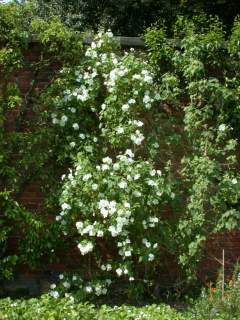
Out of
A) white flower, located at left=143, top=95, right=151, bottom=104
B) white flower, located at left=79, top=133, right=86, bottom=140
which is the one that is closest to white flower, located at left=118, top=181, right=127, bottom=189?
white flower, located at left=79, top=133, right=86, bottom=140

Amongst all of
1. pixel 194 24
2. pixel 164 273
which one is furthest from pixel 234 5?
pixel 164 273

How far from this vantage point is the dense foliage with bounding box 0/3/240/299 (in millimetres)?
5961

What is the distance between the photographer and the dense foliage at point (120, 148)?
19.6 ft

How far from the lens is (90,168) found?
19.4 feet

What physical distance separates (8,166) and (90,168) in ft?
2.79

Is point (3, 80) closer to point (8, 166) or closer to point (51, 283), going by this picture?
point (8, 166)

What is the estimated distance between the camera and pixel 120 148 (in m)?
6.33

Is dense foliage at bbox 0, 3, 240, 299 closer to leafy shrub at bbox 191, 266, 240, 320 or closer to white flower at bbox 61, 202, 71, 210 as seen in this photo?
white flower at bbox 61, 202, 71, 210

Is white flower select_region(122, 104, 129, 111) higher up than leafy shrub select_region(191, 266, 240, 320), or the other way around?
white flower select_region(122, 104, 129, 111)

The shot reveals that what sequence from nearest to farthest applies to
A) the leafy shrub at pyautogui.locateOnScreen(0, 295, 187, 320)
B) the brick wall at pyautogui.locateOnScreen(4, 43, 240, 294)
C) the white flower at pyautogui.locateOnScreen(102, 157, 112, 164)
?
the leafy shrub at pyautogui.locateOnScreen(0, 295, 187, 320)
the white flower at pyautogui.locateOnScreen(102, 157, 112, 164)
the brick wall at pyautogui.locateOnScreen(4, 43, 240, 294)

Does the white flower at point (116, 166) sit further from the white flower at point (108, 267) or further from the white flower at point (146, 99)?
the white flower at point (108, 267)

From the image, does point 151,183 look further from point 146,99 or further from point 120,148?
point 146,99

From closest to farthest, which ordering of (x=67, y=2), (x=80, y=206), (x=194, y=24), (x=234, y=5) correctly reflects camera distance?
(x=80, y=206), (x=194, y=24), (x=234, y=5), (x=67, y=2)

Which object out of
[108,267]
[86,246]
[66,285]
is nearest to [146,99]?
[86,246]
